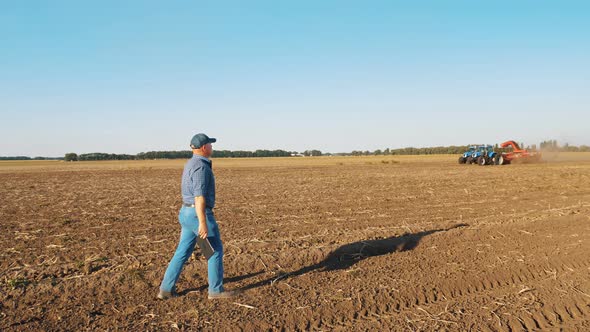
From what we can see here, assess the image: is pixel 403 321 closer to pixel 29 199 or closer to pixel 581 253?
pixel 581 253

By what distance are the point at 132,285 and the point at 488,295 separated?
454 centimetres

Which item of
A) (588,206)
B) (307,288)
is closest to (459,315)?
(307,288)

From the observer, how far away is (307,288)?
611cm

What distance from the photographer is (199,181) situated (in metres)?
5.28

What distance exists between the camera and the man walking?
5289mm

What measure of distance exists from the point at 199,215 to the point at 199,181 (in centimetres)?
38

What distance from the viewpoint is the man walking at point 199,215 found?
17.4 feet

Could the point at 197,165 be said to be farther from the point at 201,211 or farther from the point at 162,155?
the point at 162,155

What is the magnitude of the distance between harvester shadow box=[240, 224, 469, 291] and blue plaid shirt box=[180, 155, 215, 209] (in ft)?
5.24

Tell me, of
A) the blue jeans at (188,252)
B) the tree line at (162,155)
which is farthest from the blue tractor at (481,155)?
the tree line at (162,155)

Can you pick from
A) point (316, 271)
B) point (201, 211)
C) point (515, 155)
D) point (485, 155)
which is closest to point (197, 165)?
point (201, 211)

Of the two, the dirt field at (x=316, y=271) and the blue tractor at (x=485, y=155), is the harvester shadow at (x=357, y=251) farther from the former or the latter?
the blue tractor at (x=485, y=155)

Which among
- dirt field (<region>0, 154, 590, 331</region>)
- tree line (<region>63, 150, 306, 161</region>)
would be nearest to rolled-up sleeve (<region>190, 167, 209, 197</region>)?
dirt field (<region>0, 154, 590, 331</region>)

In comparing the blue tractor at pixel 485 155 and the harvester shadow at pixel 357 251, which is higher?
the blue tractor at pixel 485 155
